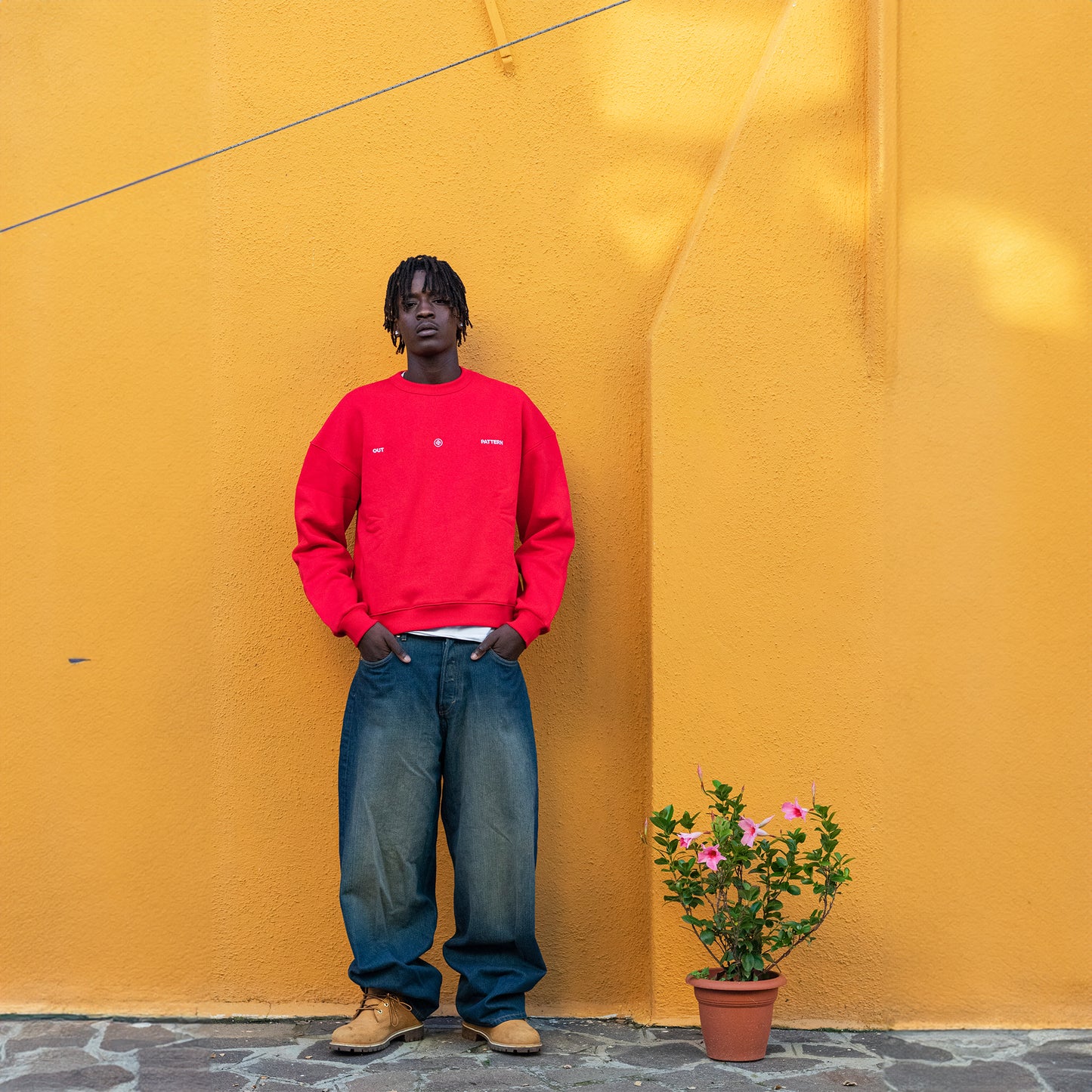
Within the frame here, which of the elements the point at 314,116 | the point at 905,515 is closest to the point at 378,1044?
the point at 905,515

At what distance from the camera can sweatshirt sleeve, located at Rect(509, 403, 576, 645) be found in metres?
3.67

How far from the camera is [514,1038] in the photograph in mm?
3494

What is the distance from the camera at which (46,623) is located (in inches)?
162

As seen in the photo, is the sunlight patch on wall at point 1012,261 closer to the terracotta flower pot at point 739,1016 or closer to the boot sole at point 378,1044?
the terracotta flower pot at point 739,1016

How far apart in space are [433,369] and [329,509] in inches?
20.7

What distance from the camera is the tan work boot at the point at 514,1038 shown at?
11.4ft

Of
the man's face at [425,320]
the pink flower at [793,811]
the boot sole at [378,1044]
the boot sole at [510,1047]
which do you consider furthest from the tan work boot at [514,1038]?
the man's face at [425,320]

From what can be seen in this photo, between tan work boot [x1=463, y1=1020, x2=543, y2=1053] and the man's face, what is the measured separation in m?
1.95

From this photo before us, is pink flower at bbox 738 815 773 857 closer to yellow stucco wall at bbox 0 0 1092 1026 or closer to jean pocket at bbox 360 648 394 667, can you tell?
yellow stucco wall at bbox 0 0 1092 1026

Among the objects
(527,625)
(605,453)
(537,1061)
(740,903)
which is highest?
(605,453)

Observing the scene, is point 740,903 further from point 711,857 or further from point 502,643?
point 502,643

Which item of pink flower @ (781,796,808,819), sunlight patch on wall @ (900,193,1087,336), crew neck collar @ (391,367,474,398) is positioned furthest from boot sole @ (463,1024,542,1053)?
sunlight patch on wall @ (900,193,1087,336)

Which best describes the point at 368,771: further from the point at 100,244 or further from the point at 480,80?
the point at 480,80

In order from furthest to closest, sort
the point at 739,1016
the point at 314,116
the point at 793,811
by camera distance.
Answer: the point at 314,116, the point at 793,811, the point at 739,1016
